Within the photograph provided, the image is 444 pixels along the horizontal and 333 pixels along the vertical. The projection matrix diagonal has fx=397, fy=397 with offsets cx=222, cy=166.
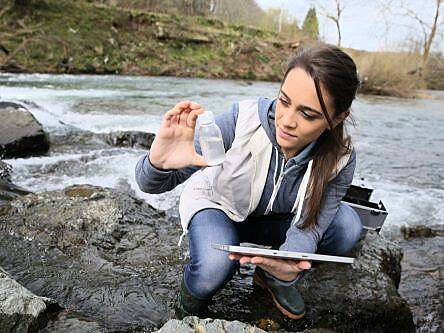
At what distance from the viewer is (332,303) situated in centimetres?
201

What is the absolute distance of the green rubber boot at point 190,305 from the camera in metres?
1.82

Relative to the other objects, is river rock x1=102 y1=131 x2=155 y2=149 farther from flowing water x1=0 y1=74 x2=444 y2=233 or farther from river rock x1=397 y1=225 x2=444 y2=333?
river rock x1=397 y1=225 x2=444 y2=333

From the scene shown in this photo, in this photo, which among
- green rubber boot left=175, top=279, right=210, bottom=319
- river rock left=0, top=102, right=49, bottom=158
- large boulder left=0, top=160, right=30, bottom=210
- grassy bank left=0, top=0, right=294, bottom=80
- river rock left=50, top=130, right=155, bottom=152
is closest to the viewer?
green rubber boot left=175, top=279, right=210, bottom=319

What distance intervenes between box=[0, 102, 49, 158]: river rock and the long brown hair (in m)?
3.86

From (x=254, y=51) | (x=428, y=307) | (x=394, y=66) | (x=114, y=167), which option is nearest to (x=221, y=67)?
(x=254, y=51)

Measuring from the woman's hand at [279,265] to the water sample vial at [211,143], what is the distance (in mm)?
410

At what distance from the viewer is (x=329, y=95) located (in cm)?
161

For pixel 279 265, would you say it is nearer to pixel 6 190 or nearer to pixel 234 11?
pixel 6 190

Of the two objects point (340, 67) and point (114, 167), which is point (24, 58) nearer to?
point (114, 167)

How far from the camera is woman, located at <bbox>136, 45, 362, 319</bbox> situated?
5.35ft

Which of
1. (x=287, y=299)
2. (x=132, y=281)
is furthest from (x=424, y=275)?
(x=132, y=281)

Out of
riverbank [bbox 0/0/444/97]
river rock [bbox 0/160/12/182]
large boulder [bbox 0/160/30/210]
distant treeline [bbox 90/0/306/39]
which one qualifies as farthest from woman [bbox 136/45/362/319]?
distant treeline [bbox 90/0/306/39]

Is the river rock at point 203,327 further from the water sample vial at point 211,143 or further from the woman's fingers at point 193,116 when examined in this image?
the woman's fingers at point 193,116

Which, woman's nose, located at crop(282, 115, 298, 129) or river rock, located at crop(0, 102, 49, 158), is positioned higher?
woman's nose, located at crop(282, 115, 298, 129)
